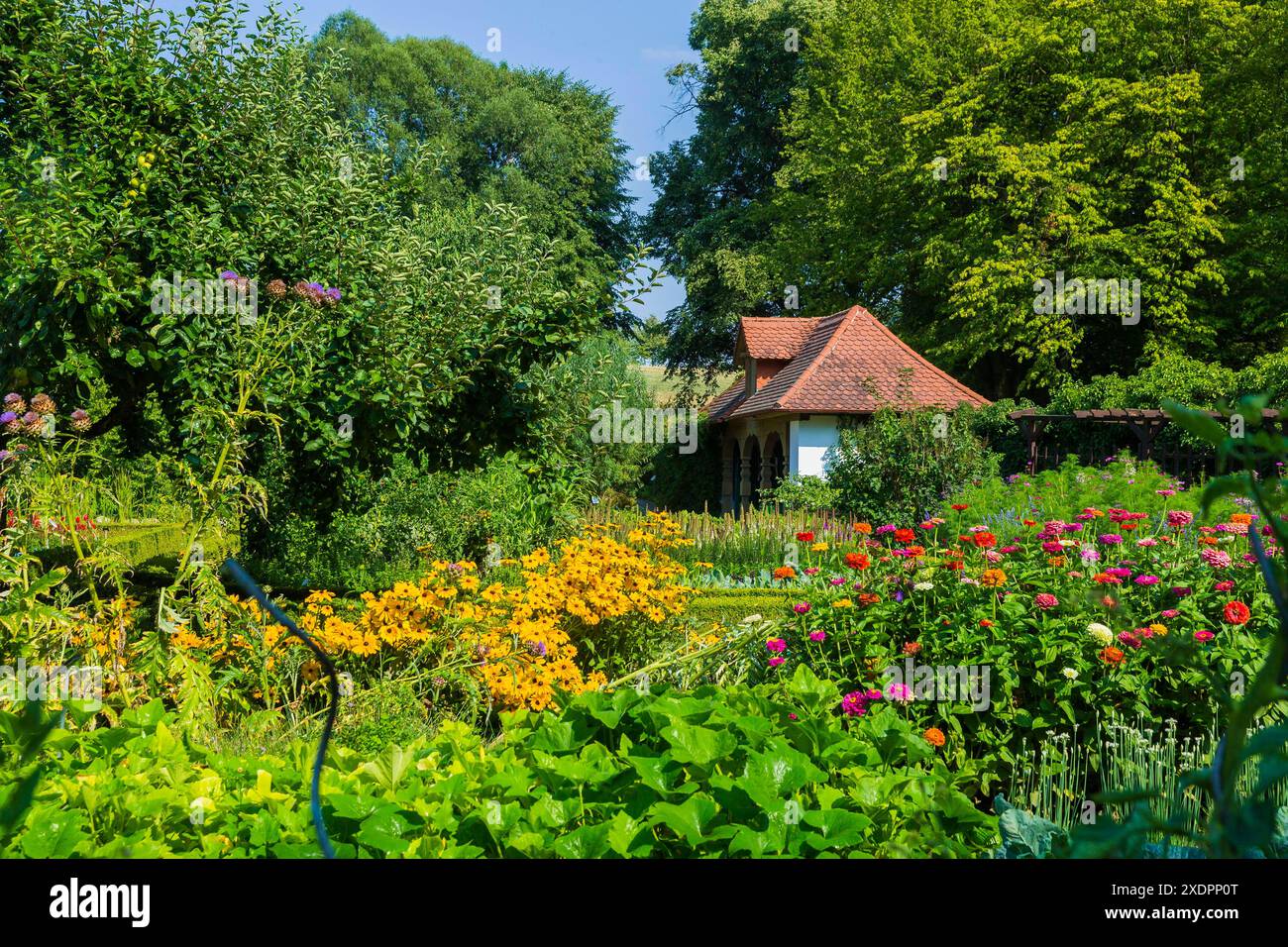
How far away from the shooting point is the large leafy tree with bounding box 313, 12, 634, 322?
108ft

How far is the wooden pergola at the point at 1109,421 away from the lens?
51.8 ft

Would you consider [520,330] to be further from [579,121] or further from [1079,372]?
[579,121]

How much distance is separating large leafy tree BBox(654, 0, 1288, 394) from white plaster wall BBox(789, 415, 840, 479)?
4868 millimetres

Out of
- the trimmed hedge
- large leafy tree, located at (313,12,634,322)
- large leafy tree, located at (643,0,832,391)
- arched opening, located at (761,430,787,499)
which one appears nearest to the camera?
the trimmed hedge

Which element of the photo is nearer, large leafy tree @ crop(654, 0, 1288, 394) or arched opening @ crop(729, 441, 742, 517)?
large leafy tree @ crop(654, 0, 1288, 394)

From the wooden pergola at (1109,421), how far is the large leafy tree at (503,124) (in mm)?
16714

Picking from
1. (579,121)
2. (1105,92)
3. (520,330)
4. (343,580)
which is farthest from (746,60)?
(520,330)

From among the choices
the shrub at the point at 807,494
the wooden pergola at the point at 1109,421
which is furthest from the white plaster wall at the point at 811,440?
the wooden pergola at the point at 1109,421

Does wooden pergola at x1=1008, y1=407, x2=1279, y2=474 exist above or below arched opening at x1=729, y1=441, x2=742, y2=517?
above

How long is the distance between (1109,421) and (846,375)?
198 inches

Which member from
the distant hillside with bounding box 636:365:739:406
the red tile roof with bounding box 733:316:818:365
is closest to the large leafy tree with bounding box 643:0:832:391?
the distant hillside with bounding box 636:365:739:406

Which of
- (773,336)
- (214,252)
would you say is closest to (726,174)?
(773,336)

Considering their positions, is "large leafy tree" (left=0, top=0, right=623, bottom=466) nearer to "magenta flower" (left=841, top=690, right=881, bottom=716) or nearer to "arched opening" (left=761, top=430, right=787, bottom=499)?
"magenta flower" (left=841, top=690, right=881, bottom=716)
